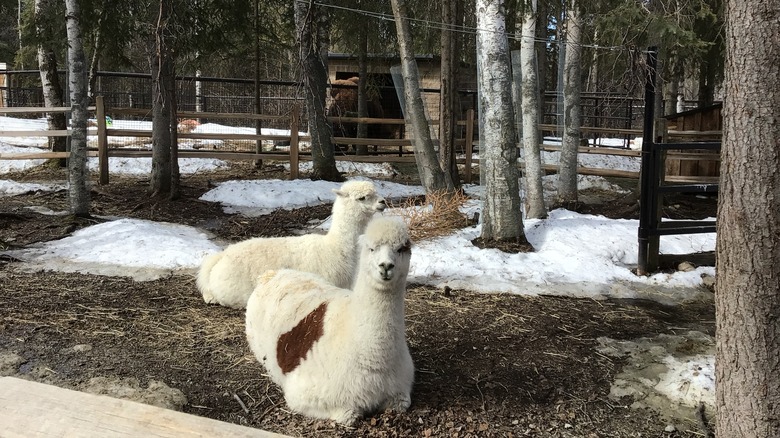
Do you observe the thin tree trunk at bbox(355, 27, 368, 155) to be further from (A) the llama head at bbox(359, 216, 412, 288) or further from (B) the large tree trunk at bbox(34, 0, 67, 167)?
(A) the llama head at bbox(359, 216, 412, 288)

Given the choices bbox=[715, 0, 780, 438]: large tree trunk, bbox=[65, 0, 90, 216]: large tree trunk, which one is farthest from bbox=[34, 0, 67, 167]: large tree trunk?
bbox=[715, 0, 780, 438]: large tree trunk

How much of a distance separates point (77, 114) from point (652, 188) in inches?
304

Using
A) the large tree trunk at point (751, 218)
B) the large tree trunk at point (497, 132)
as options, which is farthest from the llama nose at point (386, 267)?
the large tree trunk at point (497, 132)

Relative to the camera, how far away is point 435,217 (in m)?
8.52

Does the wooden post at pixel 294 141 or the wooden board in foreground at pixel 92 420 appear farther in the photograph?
the wooden post at pixel 294 141

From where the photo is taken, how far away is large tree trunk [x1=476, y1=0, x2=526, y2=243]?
7230 millimetres

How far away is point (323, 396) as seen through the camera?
11.2 ft

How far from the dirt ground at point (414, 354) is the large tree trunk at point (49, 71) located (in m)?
6.22

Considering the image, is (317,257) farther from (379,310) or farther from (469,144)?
(469,144)

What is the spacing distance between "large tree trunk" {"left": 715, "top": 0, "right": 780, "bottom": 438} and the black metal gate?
174 inches

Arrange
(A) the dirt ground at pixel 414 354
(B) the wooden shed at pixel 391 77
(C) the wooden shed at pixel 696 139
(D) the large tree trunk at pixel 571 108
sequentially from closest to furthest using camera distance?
(A) the dirt ground at pixel 414 354, (D) the large tree trunk at pixel 571 108, (C) the wooden shed at pixel 696 139, (B) the wooden shed at pixel 391 77

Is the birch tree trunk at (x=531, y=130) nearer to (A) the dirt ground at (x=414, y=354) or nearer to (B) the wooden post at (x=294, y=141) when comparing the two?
(A) the dirt ground at (x=414, y=354)

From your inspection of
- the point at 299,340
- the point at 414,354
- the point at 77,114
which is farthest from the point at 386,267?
the point at 77,114

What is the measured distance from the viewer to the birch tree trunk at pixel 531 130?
8.91 metres
